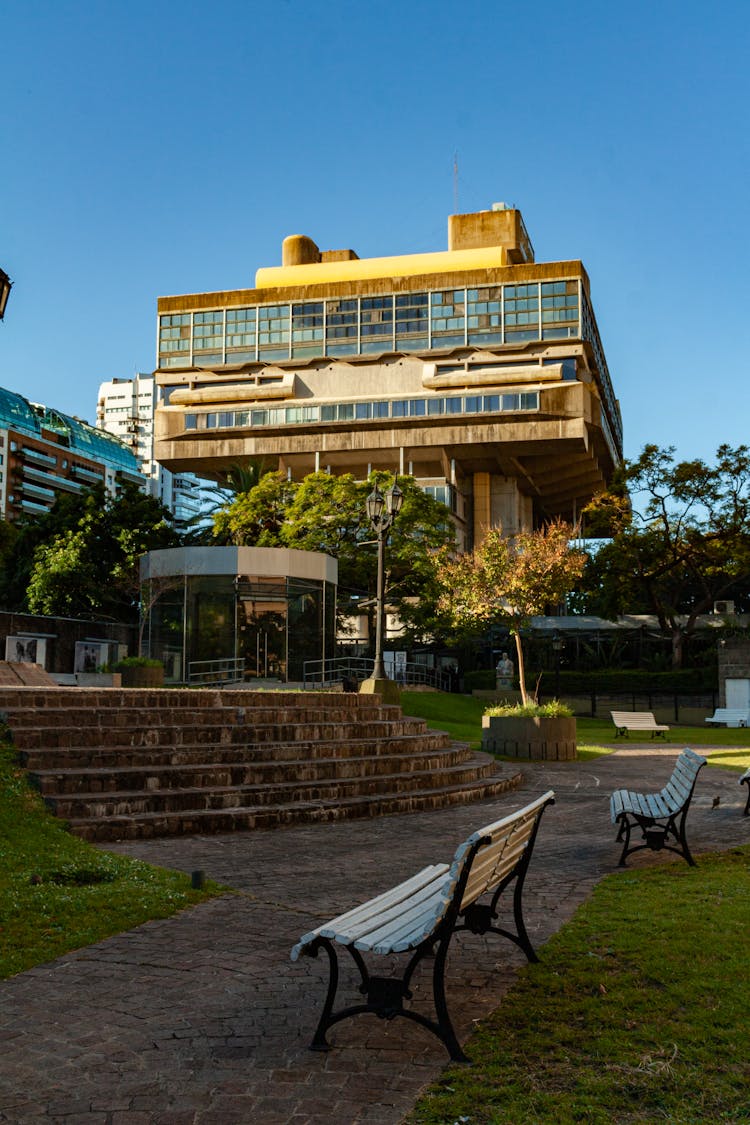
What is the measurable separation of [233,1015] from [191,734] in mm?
7632

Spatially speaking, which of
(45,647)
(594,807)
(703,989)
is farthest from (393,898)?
(45,647)

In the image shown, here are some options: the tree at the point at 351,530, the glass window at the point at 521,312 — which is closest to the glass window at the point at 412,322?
the glass window at the point at 521,312

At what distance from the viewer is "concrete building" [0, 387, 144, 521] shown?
114500mm

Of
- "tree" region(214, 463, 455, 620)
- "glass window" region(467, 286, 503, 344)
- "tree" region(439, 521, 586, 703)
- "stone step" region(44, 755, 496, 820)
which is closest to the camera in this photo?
"stone step" region(44, 755, 496, 820)

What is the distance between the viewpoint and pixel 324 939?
430cm

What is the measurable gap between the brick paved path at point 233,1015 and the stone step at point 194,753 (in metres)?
2.06

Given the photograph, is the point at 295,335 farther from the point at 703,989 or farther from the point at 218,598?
the point at 703,989

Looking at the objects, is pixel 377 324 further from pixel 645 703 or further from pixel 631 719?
pixel 631 719

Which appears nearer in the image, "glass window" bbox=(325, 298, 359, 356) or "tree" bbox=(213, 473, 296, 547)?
"tree" bbox=(213, 473, 296, 547)

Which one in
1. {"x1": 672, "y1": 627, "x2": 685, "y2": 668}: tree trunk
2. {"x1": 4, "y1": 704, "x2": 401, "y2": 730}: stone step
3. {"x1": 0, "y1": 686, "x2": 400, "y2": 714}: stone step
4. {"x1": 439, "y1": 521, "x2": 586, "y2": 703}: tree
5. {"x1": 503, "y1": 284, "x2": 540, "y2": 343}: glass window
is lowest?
{"x1": 4, "y1": 704, "x2": 401, "y2": 730}: stone step

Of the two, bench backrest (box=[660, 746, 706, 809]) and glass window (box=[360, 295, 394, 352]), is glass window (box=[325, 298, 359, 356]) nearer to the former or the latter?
glass window (box=[360, 295, 394, 352])

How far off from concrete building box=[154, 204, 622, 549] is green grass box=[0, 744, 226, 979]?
57.0 metres

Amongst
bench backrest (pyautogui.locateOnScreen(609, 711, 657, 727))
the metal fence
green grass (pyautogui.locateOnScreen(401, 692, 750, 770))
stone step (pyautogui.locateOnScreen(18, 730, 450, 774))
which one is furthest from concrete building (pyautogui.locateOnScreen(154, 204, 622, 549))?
stone step (pyautogui.locateOnScreen(18, 730, 450, 774))

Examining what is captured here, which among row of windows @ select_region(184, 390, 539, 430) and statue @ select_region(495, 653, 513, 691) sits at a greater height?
row of windows @ select_region(184, 390, 539, 430)
